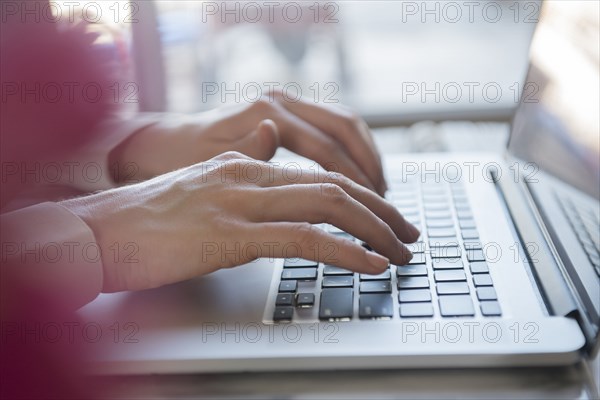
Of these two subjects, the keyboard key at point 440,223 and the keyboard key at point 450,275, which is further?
the keyboard key at point 440,223

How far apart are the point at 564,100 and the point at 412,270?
0.26 m

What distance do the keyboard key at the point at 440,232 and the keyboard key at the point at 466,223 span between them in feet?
0.05

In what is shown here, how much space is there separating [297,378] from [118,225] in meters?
0.20

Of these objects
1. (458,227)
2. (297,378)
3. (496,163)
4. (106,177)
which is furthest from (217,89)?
(297,378)

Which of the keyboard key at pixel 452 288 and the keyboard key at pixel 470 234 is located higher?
the keyboard key at pixel 452 288

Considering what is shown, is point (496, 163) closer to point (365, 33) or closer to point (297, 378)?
point (297, 378)

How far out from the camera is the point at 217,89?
150 centimetres

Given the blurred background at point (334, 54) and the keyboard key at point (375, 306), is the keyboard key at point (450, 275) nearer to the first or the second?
the keyboard key at point (375, 306)

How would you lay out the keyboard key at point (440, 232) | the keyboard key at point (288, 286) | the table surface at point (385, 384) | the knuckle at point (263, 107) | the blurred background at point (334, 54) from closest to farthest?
the table surface at point (385, 384) → the keyboard key at point (288, 286) → the keyboard key at point (440, 232) → the knuckle at point (263, 107) → the blurred background at point (334, 54)

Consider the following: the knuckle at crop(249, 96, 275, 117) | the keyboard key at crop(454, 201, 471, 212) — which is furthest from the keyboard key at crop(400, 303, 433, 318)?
the knuckle at crop(249, 96, 275, 117)

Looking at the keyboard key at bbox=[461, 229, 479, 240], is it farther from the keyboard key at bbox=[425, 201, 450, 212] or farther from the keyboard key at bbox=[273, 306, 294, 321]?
the keyboard key at bbox=[273, 306, 294, 321]

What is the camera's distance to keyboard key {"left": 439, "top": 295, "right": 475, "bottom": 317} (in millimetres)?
477

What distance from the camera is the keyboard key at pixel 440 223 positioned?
653 mm

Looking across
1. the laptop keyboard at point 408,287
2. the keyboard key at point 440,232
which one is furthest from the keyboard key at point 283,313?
the keyboard key at point 440,232
